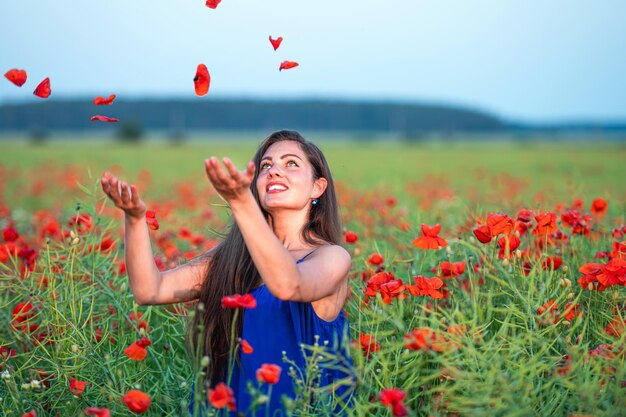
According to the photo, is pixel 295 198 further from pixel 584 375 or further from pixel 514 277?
pixel 584 375

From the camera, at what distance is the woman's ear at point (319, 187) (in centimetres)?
244

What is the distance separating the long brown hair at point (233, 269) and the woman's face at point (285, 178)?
0.15 feet

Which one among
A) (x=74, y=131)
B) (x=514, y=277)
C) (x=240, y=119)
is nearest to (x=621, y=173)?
(x=514, y=277)

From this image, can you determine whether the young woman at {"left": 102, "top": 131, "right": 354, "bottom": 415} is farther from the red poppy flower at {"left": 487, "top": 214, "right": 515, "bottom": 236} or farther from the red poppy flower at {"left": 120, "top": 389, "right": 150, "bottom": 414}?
the red poppy flower at {"left": 487, "top": 214, "right": 515, "bottom": 236}

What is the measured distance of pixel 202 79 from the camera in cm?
200

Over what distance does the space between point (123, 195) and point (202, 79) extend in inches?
15.0

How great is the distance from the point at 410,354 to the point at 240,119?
47.6m

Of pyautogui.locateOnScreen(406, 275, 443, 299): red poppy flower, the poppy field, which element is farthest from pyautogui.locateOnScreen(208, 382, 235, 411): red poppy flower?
pyautogui.locateOnScreen(406, 275, 443, 299): red poppy flower

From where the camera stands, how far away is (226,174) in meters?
1.66

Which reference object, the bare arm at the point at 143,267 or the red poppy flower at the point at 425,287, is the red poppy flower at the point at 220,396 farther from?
the red poppy flower at the point at 425,287

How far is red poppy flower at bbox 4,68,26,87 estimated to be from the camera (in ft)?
6.63

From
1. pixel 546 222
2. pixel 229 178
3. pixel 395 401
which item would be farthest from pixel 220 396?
pixel 546 222

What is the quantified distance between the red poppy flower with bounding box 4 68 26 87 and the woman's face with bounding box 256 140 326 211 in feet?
2.43

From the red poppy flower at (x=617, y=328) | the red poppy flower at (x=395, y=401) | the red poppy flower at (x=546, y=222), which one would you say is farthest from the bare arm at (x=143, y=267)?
the red poppy flower at (x=617, y=328)
